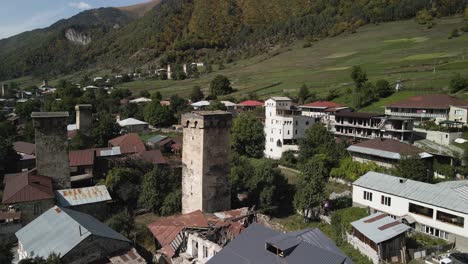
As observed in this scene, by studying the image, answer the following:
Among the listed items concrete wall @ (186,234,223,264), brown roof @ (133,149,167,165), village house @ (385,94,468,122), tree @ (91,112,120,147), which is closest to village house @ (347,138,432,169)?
village house @ (385,94,468,122)

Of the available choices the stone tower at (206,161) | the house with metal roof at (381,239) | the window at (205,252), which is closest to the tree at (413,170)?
the house with metal roof at (381,239)

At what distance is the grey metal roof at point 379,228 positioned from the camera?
65.9 feet

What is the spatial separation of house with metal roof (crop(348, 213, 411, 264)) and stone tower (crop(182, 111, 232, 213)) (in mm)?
9256

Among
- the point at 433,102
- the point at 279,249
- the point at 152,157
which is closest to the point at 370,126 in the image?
the point at 433,102

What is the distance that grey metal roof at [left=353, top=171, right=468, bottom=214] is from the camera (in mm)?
21505

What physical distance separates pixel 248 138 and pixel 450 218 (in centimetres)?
2617

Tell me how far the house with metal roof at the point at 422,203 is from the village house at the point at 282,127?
17743mm

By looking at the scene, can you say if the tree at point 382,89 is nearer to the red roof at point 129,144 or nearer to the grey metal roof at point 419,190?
the grey metal roof at point 419,190

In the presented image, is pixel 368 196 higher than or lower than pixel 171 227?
higher

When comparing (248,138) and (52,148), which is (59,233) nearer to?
(52,148)

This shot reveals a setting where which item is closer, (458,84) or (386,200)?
(386,200)

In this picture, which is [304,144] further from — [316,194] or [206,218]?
[206,218]

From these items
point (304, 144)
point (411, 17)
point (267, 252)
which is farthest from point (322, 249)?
point (411, 17)

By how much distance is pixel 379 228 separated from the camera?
21016 millimetres
